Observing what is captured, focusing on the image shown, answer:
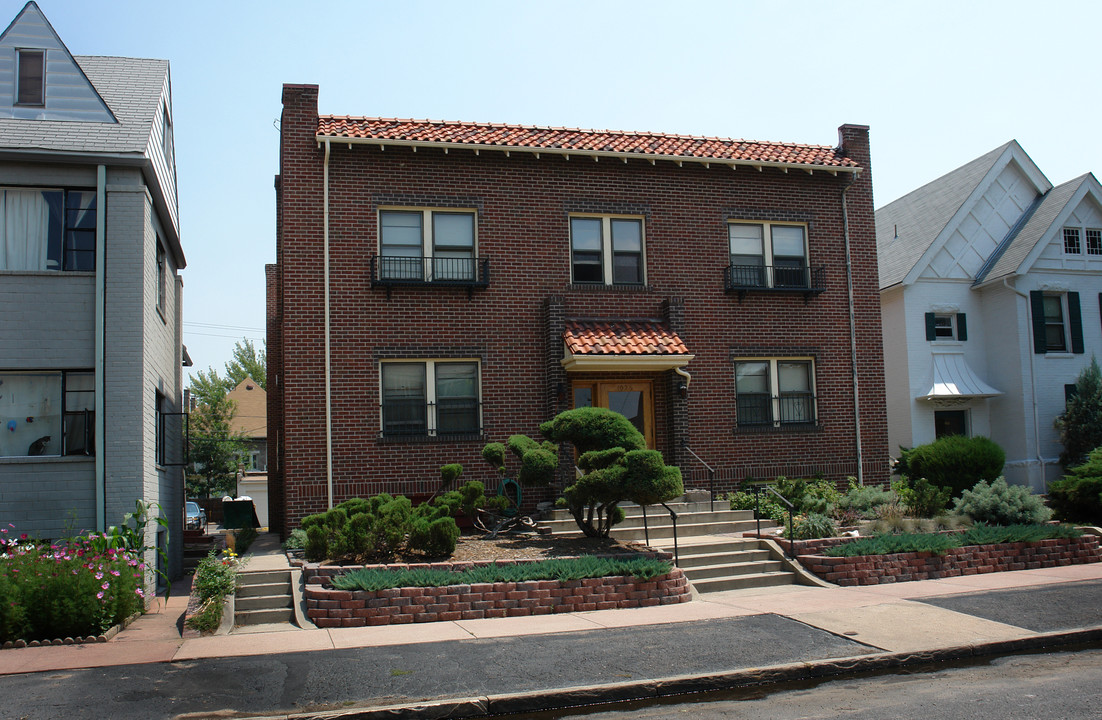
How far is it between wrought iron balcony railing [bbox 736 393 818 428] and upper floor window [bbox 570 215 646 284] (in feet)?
11.3

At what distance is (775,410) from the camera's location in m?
18.1

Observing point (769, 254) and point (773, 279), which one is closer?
point (773, 279)

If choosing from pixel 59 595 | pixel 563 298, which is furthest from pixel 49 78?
pixel 563 298

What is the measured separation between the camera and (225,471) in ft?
142

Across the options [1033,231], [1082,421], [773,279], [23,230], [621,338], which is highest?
[1033,231]

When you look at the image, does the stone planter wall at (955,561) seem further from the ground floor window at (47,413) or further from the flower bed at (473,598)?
the ground floor window at (47,413)

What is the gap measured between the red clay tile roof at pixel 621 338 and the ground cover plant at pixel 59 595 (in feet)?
27.7

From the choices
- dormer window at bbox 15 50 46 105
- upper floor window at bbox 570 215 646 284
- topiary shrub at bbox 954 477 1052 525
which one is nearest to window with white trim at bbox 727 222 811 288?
upper floor window at bbox 570 215 646 284

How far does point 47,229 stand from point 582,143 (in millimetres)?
9785

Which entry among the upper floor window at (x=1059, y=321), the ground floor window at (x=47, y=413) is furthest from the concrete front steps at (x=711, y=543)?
the upper floor window at (x=1059, y=321)

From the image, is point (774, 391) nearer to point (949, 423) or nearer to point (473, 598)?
point (949, 423)

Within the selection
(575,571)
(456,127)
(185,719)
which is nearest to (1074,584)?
(575,571)

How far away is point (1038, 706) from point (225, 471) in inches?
1650

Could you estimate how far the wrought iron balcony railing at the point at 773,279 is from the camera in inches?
710
